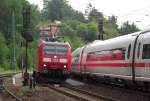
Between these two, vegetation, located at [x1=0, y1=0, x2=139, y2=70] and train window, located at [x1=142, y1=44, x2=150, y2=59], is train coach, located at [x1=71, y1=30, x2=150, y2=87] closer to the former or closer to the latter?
train window, located at [x1=142, y1=44, x2=150, y2=59]

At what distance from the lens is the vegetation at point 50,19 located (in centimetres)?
8656

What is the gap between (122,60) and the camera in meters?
27.2

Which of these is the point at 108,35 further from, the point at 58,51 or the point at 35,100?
the point at 35,100

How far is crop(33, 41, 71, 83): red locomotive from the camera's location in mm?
35062

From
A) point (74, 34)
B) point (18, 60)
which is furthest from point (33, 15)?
point (18, 60)

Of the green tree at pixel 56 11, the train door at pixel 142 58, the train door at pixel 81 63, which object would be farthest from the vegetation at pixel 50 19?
the train door at pixel 142 58

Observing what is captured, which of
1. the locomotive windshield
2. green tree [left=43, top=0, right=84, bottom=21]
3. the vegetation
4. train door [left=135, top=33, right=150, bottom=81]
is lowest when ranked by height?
train door [left=135, top=33, right=150, bottom=81]

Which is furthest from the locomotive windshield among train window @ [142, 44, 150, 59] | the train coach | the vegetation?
the vegetation

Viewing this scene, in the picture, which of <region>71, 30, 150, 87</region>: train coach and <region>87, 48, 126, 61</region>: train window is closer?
<region>71, 30, 150, 87</region>: train coach

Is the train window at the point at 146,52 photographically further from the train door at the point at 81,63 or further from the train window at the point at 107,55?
the train door at the point at 81,63

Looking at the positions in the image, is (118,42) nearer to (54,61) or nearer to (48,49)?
(54,61)

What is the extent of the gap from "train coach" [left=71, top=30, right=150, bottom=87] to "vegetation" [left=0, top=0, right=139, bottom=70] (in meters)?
31.7

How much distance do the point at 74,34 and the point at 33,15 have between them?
56.7 feet

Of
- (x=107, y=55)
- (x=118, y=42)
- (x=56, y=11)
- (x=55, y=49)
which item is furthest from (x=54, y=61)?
(x=56, y=11)
